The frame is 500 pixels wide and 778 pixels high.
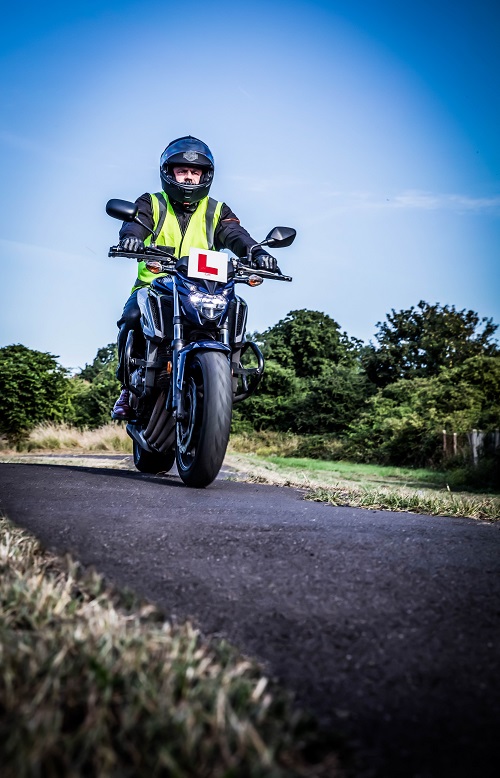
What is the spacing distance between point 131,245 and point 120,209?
42cm

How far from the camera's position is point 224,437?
517 cm

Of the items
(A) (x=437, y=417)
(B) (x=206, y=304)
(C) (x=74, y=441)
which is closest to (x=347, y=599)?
(B) (x=206, y=304)

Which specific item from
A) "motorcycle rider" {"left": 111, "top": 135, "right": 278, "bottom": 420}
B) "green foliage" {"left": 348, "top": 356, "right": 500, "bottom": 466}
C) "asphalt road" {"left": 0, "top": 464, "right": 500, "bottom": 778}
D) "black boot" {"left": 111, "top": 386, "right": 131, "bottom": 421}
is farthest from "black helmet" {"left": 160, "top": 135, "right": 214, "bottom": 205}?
"green foliage" {"left": 348, "top": 356, "right": 500, "bottom": 466}

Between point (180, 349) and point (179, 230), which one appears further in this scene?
point (179, 230)

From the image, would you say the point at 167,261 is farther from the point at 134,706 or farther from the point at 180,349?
the point at 134,706

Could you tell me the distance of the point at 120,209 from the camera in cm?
550

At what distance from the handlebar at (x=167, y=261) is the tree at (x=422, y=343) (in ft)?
89.1

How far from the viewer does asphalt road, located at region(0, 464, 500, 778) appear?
1341 millimetres

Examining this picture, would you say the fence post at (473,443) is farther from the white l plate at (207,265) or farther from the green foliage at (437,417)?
the white l plate at (207,265)

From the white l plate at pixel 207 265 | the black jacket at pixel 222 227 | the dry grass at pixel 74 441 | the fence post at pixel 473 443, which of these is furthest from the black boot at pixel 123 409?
the fence post at pixel 473 443

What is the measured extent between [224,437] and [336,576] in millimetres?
2788

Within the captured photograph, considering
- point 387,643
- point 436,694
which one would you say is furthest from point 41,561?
point 436,694

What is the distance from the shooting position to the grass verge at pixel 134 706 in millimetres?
1070

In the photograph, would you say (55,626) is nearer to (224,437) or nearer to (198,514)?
(198,514)
